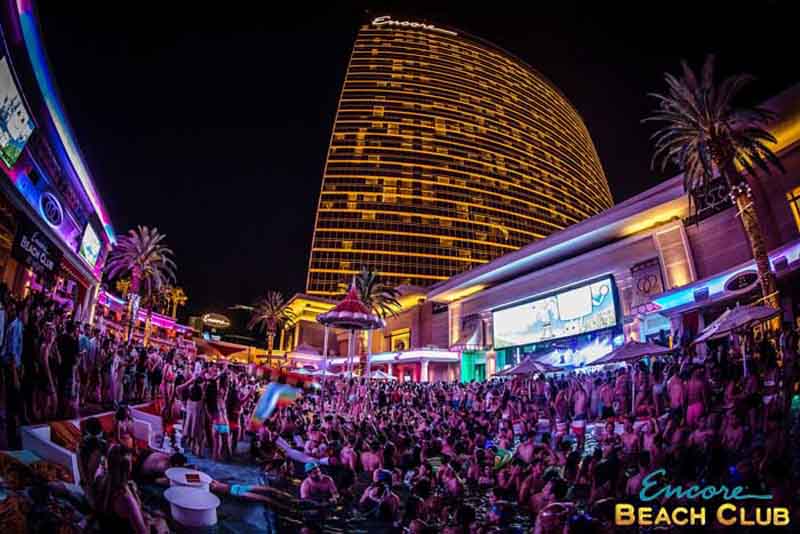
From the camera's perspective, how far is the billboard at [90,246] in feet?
71.3

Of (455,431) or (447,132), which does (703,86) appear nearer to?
(455,431)

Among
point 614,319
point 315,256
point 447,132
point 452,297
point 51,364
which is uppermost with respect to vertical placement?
point 447,132

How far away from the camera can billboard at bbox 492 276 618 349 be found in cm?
2878

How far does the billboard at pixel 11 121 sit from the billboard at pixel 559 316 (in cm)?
3124

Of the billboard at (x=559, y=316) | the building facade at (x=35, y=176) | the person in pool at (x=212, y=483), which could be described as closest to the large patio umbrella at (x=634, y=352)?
the billboard at (x=559, y=316)

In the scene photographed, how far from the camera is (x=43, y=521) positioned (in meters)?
5.55

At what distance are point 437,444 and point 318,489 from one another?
4.76 metres

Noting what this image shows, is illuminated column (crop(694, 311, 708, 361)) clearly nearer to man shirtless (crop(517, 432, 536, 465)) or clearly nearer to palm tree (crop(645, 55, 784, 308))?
palm tree (crop(645, 55, 784, 308))

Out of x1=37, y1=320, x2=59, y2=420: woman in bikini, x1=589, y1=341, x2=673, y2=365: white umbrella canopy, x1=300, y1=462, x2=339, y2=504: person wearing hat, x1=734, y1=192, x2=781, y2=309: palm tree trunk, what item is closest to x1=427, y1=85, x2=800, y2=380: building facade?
x1=734, y1=192, x2=781, y2=309: palm tree trunk

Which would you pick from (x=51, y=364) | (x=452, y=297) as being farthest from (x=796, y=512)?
(x=452, y=297)

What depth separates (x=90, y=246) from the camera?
23.3 meters

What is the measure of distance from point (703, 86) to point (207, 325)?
83.3 metres

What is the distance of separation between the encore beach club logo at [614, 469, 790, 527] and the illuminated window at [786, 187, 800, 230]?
52.8 feet

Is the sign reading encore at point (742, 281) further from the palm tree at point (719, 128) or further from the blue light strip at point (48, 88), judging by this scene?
the blue light strip at point (48, 88)
